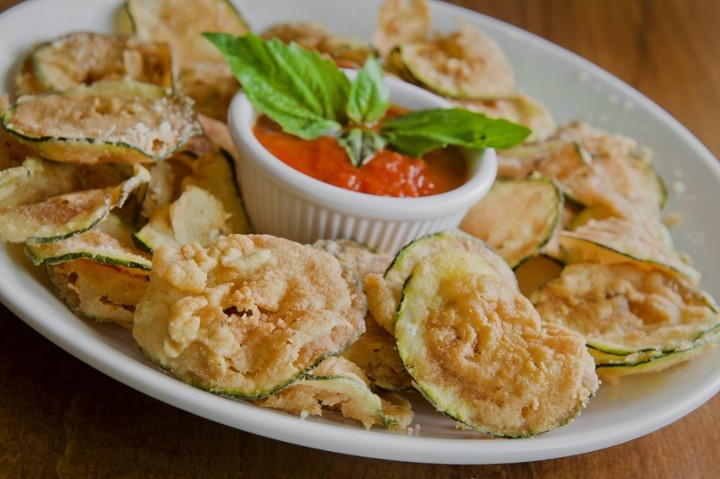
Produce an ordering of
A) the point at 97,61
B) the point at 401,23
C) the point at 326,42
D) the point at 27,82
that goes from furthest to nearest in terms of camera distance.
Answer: the point at 401,23
the point at 326,42
the point at 97,61
the point at 27,82

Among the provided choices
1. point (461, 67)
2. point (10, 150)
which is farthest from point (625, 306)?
point (10, 150)

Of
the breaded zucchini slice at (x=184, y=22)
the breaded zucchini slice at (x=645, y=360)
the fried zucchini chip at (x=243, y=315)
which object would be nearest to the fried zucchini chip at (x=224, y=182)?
the fried zucchini chip at (x=243, y=315)

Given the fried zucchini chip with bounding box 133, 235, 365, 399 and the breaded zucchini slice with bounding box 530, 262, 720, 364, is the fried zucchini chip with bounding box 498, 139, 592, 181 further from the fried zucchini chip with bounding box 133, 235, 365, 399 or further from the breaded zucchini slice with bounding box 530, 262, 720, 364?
the fried zucchini chip with bounding box 133, 235, 365, 399

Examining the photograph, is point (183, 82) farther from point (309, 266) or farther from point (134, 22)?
point (309, 266)

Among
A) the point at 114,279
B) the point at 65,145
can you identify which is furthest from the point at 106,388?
the point at 65,145

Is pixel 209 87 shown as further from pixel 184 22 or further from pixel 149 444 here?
pixel 149 444

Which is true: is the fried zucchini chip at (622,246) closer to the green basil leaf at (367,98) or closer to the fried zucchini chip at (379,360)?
the green basil leaf at (367,98)

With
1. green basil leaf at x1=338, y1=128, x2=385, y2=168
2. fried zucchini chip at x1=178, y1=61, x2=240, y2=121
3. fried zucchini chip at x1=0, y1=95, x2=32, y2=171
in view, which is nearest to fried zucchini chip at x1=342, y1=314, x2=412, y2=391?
green basil leaf at x1=338, y1=128, x2=385, y2=168

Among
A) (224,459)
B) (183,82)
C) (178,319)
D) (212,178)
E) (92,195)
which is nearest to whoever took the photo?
(178,319)
